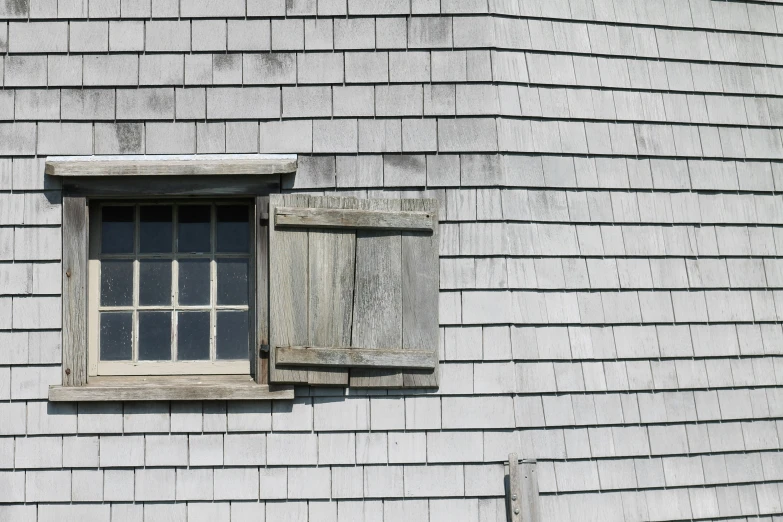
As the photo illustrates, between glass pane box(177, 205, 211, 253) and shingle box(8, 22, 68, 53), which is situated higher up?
shingle box(8, 22, 68, 53)

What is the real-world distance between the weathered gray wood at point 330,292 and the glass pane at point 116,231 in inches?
35.0

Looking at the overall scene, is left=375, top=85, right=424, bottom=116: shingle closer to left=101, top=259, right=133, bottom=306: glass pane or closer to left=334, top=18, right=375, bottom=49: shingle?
left=334, top=18, right=375, bottom=49: shingle

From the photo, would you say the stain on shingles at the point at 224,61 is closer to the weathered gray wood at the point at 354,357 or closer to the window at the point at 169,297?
the window at the point at 169,297

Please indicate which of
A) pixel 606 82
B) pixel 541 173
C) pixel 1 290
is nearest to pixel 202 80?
pixel 1 290

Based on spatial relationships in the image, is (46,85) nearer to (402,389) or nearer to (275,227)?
(275,227)

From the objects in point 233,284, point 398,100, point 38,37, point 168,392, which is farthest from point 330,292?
point 38,37

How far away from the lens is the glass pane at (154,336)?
432 centimetres

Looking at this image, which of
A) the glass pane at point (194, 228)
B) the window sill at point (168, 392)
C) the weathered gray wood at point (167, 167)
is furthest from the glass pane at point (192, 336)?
the weathered gray wood at point (167, 167)

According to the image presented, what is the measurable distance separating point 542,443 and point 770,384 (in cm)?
142

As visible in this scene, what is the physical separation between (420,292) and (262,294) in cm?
81

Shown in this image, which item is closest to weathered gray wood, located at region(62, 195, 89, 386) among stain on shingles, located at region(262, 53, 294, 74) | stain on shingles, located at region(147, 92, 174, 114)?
stain on shingles, located at region(147, 92, 174, 114)

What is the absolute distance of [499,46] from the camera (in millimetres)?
4320

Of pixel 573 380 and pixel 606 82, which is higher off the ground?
pixel 606 82

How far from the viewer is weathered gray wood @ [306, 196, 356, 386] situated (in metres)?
4.10
